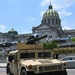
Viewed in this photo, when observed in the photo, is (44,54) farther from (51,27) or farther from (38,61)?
(51,27)

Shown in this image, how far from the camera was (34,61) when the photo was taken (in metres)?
13.0

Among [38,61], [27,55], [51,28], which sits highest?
[51,28]

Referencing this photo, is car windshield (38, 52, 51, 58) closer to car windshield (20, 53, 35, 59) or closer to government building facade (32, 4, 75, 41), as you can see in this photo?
car windshield (20, 53, 35, 59)

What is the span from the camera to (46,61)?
12.9 meters

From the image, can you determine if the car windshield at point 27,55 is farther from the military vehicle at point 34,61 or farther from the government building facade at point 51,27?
the government building facade at point 51,27

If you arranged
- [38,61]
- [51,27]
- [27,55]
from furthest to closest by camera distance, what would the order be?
[51,27], [27,55], [38,61]

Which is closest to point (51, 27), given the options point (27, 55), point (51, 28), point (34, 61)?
point (51, 28)

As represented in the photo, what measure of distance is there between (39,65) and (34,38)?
94.6 inches

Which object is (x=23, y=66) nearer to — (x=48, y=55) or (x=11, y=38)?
(x=48, y=55)

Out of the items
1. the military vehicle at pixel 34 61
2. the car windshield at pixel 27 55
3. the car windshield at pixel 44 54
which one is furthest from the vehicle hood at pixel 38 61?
the car windshield at pixel 44 54

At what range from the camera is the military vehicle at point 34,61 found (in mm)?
12453

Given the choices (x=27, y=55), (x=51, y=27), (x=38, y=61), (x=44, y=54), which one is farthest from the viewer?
(x=51, y=27)

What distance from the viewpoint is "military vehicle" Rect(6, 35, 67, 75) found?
40.9ft

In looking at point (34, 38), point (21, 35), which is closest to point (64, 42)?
point (21, 35)
